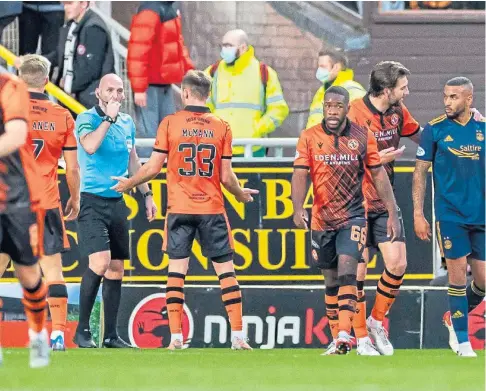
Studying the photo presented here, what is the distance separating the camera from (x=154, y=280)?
50.4ft

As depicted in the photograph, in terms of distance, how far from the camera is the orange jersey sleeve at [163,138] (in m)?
13.0

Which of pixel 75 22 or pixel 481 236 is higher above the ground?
pixel 75 22

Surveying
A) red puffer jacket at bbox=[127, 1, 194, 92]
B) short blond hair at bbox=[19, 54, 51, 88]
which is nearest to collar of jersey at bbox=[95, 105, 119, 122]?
short blond hair at bbox=[19, 54, 51, 88]

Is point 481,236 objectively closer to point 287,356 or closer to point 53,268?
point 287,356

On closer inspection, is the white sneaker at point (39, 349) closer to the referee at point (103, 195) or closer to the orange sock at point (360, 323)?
the referee at point (103, 195)

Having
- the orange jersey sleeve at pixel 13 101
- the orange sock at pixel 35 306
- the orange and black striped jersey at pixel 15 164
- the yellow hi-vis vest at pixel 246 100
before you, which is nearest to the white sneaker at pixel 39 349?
the orange sock at pixel 35 306

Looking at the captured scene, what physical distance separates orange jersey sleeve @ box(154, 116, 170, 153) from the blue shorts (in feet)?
7.37

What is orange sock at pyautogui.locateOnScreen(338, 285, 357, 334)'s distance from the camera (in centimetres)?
1256

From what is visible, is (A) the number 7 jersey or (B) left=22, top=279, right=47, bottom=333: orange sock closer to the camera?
(B) left=22, top=279, right=47, bottom=333: orange sock

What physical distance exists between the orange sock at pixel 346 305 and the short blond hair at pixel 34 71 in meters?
2.82

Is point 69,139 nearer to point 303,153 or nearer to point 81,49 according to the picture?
point 303,153

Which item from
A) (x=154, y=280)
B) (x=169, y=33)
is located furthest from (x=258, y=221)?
(x=169, y=33)

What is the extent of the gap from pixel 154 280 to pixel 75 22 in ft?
8.86

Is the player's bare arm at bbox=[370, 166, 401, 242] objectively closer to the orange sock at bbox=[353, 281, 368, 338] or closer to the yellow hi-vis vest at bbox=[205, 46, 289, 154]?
the orange sock at bbox=[353, 281, 368, 338]
